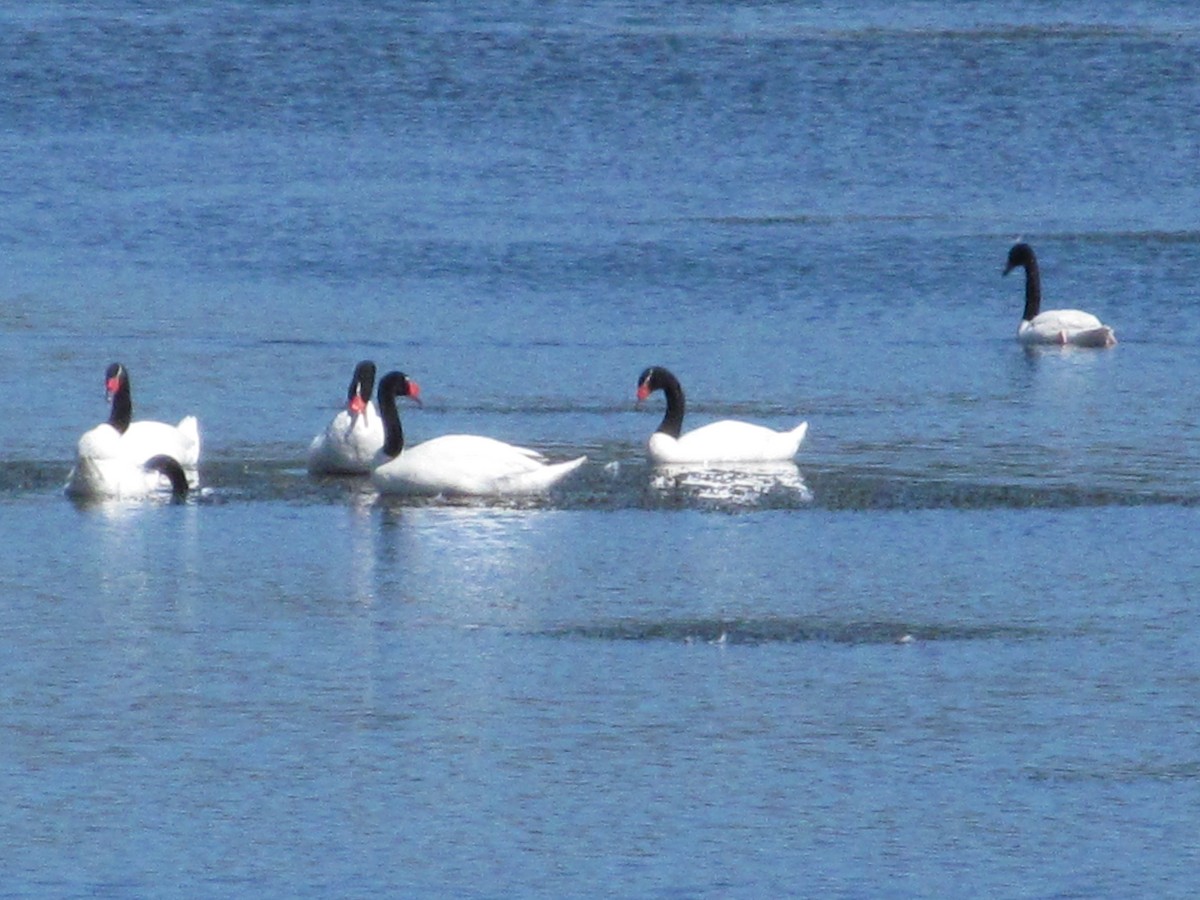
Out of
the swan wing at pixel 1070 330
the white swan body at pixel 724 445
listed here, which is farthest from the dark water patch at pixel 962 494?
the swan wing at pixel 1070 330

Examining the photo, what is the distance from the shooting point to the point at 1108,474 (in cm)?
1333

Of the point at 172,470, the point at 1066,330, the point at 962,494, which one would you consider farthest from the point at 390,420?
the point at 1066,330

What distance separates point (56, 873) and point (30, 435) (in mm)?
6905

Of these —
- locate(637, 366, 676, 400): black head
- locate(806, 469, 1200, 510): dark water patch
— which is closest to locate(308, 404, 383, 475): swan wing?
locate(637, 366, 676, 400): black head

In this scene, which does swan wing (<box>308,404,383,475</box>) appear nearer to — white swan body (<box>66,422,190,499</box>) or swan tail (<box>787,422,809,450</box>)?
white swan body (<box>66,422,190,499</box>)

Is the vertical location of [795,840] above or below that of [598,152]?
below

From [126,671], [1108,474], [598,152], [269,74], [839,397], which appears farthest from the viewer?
[269,74]

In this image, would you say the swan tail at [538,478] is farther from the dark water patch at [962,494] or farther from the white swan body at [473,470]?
the dark water patch at [962,494]

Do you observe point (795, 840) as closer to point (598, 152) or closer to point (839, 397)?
point (839, 397)

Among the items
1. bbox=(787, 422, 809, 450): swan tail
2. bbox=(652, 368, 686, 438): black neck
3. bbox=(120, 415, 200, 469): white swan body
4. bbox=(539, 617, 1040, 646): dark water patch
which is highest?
bbox=(652, 368, 686, 438): black neck

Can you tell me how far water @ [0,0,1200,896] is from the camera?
313 inches

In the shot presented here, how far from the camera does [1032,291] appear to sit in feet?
62.7

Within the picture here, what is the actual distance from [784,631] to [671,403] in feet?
12.8

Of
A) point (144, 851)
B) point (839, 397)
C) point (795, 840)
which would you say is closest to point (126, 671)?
point (144, 851)
